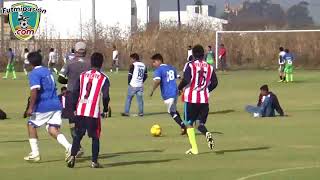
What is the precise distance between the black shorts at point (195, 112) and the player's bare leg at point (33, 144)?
2694mm

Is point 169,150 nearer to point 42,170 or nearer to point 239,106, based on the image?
point 42,170

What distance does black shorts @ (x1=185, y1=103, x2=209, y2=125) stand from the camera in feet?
42.9

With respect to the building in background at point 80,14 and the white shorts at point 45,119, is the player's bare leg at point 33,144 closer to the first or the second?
the white shorts at point 45,119

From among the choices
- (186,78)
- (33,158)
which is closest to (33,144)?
(33,158)

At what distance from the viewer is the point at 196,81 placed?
42.8 feet

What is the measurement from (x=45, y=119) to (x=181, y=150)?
299 centimetres

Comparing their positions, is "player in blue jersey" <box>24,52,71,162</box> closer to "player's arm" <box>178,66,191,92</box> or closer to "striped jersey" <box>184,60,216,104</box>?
Answer: "player's arm" <box>178,66,191,92</box>

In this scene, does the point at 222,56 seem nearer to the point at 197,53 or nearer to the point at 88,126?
the point at 197,53

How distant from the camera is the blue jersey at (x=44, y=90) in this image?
11.7 meters

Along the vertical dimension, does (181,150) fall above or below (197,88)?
below

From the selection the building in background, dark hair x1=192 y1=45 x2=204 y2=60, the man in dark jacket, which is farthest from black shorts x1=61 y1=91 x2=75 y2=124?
the building in background

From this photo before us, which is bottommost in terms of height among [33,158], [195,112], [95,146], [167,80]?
[33,158]

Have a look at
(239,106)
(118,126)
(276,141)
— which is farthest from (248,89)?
(276,141)

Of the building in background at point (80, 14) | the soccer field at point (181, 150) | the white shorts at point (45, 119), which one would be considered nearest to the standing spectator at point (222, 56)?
the soccer field at point (181, 150)
